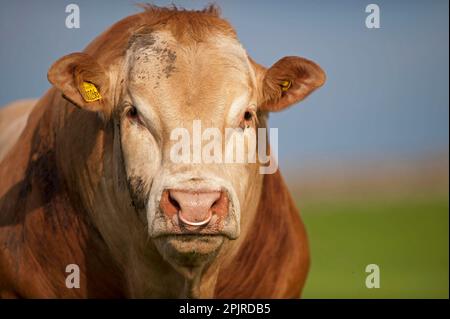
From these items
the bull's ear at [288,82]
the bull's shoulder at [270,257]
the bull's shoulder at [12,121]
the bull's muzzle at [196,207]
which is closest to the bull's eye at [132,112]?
the bull's muzzle at [196,207]

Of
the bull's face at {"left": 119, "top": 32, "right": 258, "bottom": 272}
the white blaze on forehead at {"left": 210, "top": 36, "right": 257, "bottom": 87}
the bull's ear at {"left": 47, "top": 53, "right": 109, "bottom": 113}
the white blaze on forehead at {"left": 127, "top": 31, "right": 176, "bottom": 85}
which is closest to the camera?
the bull's face at {"left": 119, "top": 32, "right": 258, "bottom": 272}

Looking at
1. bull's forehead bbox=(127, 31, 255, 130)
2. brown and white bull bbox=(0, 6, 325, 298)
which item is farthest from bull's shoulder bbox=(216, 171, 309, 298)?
bull's forehead bbox=(127, 31, 255, 130)

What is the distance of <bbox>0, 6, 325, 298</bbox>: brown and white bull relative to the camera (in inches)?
238

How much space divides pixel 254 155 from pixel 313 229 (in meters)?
24.1

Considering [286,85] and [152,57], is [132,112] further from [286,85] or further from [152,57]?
[286,85]

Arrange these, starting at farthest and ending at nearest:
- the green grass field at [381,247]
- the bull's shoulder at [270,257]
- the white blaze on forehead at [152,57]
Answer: the green grass field at [381,247] < the bull's shoulder at [270,257] < the white blaze on forehead at [152,57]

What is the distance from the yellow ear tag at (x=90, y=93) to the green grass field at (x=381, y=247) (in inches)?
393

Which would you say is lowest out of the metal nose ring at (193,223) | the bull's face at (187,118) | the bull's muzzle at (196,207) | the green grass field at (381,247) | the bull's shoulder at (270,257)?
the green grass field at (381,247)

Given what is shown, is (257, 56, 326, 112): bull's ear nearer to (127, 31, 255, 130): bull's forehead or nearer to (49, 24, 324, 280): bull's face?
(49, 24, 324, 280): bull's face

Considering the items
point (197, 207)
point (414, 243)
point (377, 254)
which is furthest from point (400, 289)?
point (197, 207)

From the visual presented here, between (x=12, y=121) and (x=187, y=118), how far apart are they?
480cm

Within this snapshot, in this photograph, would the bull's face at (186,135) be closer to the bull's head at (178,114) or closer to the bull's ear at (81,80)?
the bull's head at (178,114)

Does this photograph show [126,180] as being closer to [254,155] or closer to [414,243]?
[254,155]

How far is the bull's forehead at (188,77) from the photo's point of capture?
20.6 feet
